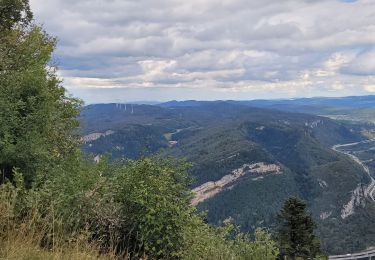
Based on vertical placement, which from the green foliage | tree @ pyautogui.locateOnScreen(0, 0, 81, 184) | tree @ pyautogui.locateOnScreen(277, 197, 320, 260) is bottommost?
tree @ pyautogui.locateOnScreen(277, 197, 320, 260)

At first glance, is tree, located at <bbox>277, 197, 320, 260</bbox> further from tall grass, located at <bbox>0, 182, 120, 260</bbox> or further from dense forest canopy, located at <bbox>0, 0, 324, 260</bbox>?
tall grass, located at <bbox>0, 182, 120, 260</bbox>

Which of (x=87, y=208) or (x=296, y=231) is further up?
(x=87, y=208)

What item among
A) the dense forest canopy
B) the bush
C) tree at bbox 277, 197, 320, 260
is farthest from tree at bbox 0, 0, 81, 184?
tree at bbox 277, 197, 320, 260

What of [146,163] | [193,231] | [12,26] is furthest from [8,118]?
[12,26]

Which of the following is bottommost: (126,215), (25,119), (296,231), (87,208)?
(296,231)

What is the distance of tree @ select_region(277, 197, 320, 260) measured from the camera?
3957 centimetres

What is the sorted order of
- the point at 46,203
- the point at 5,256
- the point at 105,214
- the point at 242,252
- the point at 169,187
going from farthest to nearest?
1. the point at 242,252
2. the point at 169,187
3. the point at 105,214
4. the point at 46,203
5. the point at 5,256

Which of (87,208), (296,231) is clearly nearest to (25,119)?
(87,208)

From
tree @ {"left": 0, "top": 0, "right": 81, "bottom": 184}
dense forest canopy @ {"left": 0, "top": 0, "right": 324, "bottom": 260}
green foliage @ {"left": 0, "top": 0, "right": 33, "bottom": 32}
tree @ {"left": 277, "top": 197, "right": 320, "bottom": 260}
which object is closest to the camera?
dense forest canopy @ {"left": 0, "top": 0, "right": 324, "bottom": 260}

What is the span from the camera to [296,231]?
40.9 metres

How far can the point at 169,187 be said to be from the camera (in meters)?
11.2

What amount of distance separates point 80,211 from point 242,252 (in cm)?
545

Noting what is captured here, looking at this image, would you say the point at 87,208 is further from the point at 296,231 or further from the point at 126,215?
the point at 296,231

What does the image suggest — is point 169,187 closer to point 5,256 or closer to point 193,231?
point 193,231
